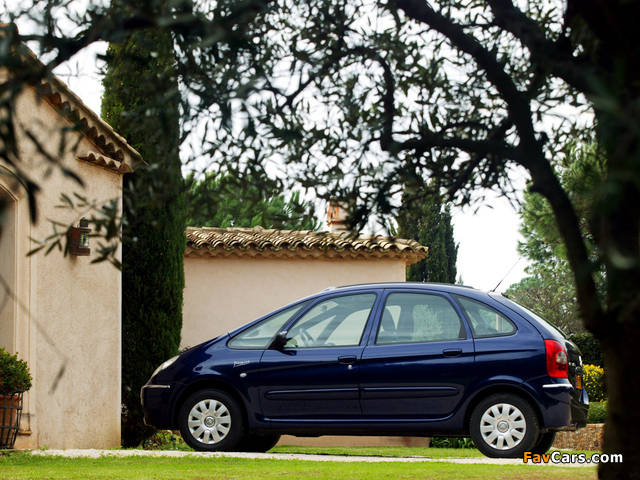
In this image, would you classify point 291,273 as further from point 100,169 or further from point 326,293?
point 326,293

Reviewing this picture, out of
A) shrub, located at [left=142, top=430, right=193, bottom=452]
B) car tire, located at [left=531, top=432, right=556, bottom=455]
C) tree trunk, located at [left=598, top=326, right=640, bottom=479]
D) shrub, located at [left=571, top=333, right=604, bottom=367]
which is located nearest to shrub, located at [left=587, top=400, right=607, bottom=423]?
shrub, located at [left=571, top=333, right=604, bottom=367]

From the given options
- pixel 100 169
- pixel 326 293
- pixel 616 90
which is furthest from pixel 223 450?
pixel 616 90

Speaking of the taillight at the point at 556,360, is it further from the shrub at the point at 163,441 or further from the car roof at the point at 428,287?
the shrub at the point at 163,441

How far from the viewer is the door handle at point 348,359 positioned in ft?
25.2

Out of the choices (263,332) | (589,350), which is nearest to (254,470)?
(263,332)

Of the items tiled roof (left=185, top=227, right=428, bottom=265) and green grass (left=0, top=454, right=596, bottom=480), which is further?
tiled roof (left=185, top=227, right=428, bottom=265)

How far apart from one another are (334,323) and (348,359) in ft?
1.72

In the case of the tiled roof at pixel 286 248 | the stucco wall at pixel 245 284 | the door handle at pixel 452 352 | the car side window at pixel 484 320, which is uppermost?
the tiled roof at pixel 286 248

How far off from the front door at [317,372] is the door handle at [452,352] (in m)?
0.86

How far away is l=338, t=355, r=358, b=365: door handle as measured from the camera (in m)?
7.67

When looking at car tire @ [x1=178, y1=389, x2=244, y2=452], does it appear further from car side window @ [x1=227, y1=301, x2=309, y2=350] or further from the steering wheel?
the steering wheel

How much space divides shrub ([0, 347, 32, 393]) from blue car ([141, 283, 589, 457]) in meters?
1.22

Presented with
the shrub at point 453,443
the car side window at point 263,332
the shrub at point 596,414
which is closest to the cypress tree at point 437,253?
the shrub at point 453,443

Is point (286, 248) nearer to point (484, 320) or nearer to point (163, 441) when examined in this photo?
point (163, 441)
